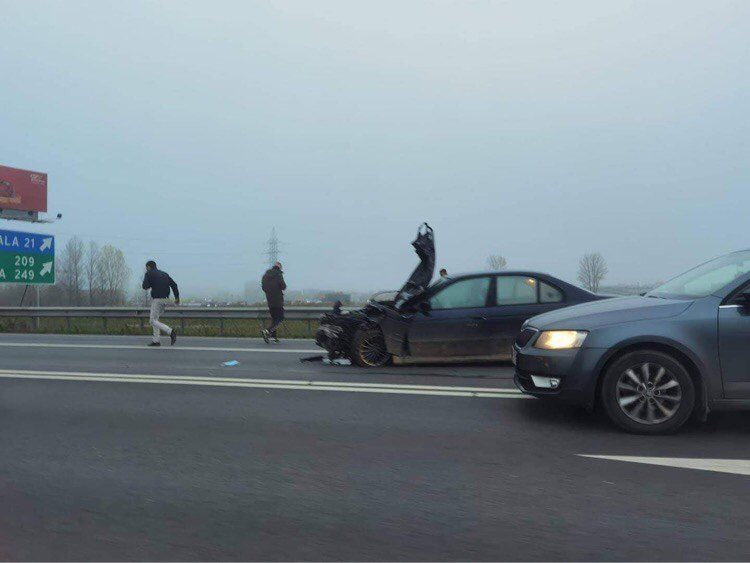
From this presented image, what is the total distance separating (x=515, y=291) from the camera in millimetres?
9531

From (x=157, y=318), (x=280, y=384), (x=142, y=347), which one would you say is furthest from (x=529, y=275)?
(x=157, y=318)

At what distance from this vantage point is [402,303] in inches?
376

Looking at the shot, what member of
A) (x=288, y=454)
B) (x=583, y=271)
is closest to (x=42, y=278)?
(x=583, y=271)

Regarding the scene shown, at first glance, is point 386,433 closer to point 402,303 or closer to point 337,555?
point 337,555

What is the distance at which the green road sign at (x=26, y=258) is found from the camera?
2344 centimetres

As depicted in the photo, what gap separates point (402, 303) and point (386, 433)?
3.94 meters

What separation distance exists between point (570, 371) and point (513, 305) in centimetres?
377

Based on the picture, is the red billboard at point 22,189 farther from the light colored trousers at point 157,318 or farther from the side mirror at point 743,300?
the side mirror at point 743,300

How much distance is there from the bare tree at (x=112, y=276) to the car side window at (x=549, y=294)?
18234 millimetres

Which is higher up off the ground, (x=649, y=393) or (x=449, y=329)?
(x=449, y=329)

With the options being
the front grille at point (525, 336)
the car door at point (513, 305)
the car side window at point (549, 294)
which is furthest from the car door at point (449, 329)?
the front grille at point (525, 336)

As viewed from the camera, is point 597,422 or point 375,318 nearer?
point 597,422

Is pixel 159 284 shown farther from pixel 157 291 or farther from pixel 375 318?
pixel 375 318

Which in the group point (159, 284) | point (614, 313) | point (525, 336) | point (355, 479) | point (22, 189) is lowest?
point (355, 479)
